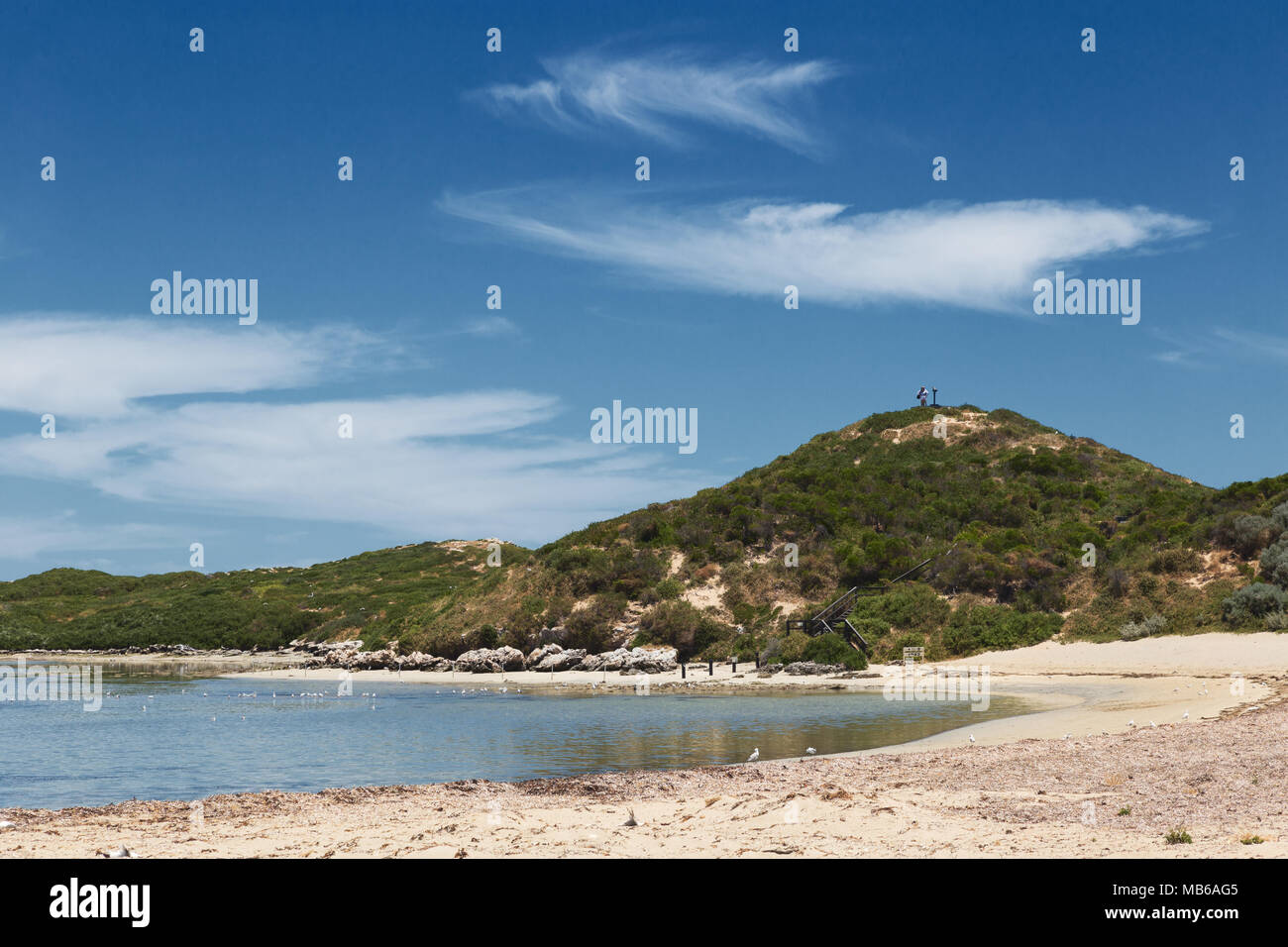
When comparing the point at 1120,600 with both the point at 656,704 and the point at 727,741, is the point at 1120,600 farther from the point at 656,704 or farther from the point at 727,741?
the point at 727,741

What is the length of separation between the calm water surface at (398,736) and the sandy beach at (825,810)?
3120mm

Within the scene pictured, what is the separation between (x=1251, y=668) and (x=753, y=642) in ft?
79.8

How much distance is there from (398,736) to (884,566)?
39429mm

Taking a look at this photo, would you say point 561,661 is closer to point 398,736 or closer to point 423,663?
point 423,663

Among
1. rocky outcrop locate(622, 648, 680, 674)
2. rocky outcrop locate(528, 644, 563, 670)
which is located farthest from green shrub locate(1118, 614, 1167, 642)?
rocky outcrop locate(528, 644, 563, 670)

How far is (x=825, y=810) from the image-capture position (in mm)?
12766

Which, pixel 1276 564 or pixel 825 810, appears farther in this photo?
pixel 1276 564

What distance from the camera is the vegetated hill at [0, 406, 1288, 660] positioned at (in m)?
49.6

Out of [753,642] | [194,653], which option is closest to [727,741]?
[753,642]

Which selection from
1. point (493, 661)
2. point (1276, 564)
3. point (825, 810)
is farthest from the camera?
point (493, 661)

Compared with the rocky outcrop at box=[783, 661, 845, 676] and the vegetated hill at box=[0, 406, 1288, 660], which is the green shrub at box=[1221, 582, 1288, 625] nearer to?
the vegetated hill at box=[0, 406, 1288, 660]
